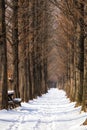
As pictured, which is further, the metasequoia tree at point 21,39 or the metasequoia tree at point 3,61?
the metasequoia tree at point 21,39

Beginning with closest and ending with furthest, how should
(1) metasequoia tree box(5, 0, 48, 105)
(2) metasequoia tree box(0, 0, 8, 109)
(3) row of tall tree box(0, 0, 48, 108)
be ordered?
(2) metasequoia tree box(0, 0, 8, 109) → (3) row of tall tree box(0, 0, 48, 108) → (1) metasequoia tree box(5, 0, 48, 105)

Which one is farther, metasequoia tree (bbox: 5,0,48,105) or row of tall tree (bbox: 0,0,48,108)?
metasequoia tree (bbox: 5,0,48,105)

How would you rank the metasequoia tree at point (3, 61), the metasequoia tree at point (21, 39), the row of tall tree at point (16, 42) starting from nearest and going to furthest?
the metasequoia tree at point (3, 61)
the row of tall tree at point (16, 42)
the metasequoia tree at point (21, 39)

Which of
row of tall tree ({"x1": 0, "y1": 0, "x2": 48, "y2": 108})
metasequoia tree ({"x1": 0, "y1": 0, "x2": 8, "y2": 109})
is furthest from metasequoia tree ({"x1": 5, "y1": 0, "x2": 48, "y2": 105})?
metasequoia tree ({"x1": 0, "y1": 0, "x2": 8, "y2": 109})

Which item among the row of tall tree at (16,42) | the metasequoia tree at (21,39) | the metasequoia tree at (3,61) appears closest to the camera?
the metasequoia tree at (3,61)

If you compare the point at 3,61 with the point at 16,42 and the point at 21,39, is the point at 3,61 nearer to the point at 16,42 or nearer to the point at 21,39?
the point at 16,42

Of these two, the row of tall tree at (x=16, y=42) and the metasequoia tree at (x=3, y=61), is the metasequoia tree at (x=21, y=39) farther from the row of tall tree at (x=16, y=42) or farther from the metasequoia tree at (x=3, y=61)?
the metasequoia tree at (x=3, y=61)

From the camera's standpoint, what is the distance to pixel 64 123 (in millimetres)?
17422

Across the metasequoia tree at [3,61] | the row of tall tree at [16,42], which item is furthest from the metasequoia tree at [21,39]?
the metasequoia tree at [3,61]

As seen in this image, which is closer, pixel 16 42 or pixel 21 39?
pixel 16 42

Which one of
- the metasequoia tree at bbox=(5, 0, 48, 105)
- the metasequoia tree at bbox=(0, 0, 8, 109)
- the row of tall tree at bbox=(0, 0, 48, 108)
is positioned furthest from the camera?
the metasequoia tree at bbox=(5, 0, 48, 105)

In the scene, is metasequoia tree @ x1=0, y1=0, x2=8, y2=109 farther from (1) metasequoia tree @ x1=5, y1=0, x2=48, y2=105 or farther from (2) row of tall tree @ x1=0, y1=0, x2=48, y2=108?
(1) metasequoia tree @ x1=5, y1=0, x2=48, y2=105

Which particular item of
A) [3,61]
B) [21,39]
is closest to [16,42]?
[21,39]

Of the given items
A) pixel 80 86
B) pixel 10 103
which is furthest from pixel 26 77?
pixel 10 103
